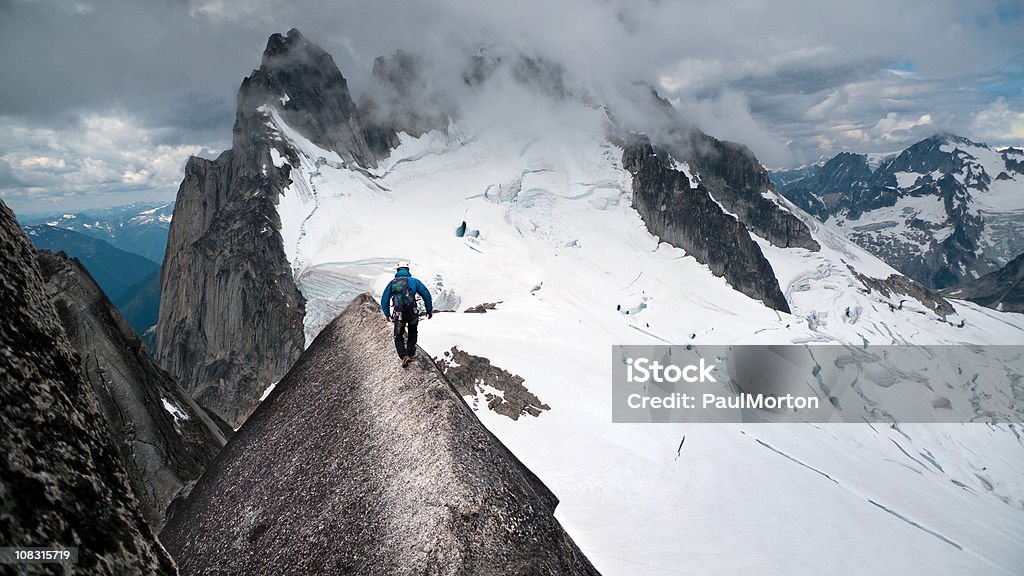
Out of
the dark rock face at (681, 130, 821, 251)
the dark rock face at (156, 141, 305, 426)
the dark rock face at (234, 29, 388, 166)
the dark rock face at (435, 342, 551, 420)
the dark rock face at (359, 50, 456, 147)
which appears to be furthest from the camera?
the dark rock face at (681, 130, 821, 251)

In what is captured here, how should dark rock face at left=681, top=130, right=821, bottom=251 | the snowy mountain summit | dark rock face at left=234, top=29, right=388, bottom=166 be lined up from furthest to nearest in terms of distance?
dark rock face at left=681, top=130, right=821, bottom=251 < dark rock face at left=234, top=29, right=388, bottom=166 < the snowy mountain summit

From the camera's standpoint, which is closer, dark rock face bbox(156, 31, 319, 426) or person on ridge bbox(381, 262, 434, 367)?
person on ridge bbox(381, 262, 434, 367)

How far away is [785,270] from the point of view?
12850cm

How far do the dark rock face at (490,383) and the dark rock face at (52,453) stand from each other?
3383 cm

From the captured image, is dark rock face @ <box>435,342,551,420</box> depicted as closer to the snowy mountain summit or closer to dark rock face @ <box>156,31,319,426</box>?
the snowy mountain summit

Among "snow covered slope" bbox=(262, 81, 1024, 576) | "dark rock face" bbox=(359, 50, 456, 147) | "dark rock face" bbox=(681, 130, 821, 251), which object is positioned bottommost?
"snow covered slope" bbox=(262, 81, 1024, 576)

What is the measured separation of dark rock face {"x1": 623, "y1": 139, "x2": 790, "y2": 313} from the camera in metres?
110

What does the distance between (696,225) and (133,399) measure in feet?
381

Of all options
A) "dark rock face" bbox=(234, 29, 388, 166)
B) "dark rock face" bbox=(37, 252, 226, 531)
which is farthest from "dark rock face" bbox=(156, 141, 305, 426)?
"dark rock face" bbox=(37, 252, 226, 531)

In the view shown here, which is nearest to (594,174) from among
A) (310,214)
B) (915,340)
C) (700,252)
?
(700,252)

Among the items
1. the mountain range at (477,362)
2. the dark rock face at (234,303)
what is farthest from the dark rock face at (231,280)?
the mountain range at (477,362)

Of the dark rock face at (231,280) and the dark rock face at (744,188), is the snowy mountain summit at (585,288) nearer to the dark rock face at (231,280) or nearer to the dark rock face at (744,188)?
the dark rock face at (231,280)

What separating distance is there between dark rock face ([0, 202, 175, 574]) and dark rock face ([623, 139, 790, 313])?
107 metres

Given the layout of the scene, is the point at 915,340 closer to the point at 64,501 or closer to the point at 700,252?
the point at 700,252
